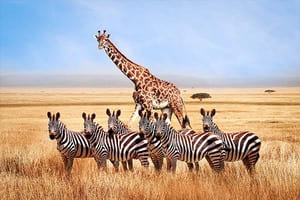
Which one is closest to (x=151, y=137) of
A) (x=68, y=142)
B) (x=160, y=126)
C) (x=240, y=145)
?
(x=160, y=126)

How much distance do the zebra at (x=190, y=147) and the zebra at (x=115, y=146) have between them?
0.53 m

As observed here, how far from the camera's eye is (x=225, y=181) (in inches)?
332

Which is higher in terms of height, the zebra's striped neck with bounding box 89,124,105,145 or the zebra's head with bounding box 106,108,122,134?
the zebra's head with bounding box 106,108,122,134

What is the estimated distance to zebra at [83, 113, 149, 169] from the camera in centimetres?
853

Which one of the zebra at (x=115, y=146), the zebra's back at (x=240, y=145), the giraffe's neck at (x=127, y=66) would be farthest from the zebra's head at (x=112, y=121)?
the giraffe's neck at (x=127, y=66)

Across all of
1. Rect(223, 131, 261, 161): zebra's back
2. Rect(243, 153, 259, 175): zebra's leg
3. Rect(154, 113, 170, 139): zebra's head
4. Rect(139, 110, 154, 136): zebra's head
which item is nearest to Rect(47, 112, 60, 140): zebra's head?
Rect(139, 110, 154, 136): zebra's head

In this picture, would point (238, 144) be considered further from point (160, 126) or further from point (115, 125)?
point (115, 125)

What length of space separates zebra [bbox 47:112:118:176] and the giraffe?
3.62 metres

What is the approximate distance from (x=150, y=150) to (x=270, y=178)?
235 centimetres

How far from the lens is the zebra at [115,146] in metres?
8.53

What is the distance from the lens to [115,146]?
344 inches

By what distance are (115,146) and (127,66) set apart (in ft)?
18.7

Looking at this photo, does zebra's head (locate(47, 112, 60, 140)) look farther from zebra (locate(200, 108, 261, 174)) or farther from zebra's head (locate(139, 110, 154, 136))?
zebra (locate(200, 108, 261, 174))

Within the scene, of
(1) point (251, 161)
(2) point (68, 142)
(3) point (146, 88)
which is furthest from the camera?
(3) point (146, 88)
